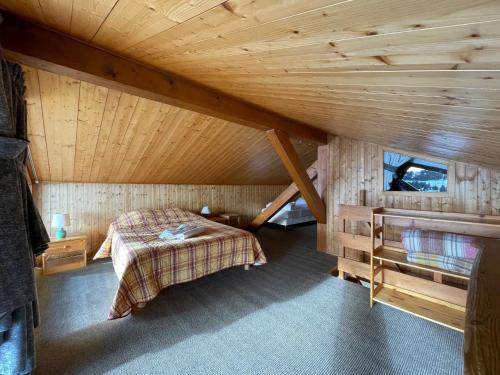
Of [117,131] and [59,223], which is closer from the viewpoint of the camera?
[117,131]

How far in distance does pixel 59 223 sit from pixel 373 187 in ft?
16.3

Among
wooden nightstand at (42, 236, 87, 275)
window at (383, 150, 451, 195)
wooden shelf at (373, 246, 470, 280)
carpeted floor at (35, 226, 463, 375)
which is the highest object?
window at (383, 150, 451, 195)

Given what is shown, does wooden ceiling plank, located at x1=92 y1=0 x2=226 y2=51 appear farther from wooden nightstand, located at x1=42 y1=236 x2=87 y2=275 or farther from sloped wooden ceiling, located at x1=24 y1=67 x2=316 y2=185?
wooden nightstand, located at x1=42 y1=236 x2=87 y2=275

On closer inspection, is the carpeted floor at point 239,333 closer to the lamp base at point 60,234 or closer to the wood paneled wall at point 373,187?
the lamp base at point 60,234

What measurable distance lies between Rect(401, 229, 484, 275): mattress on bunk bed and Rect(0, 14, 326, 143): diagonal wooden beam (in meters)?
2.25

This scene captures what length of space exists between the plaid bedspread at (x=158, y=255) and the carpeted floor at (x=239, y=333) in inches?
9.2

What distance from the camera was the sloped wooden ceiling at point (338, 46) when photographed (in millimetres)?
694

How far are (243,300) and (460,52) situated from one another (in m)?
2.72

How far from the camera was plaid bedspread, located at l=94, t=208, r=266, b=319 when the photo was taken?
2350 mm

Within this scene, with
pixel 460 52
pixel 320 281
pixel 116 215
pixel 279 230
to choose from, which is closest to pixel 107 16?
pixel 460 52

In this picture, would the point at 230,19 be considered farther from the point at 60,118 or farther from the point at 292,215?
the point at 292,215

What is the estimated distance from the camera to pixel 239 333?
2078 millimetres

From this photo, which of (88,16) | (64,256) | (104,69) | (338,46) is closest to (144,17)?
(88,16)

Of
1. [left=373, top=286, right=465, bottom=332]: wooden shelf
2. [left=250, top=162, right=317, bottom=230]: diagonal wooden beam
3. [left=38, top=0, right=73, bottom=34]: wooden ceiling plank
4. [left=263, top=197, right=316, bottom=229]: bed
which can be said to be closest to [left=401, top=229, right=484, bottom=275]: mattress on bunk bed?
[left=373, top=286, right=465, bottom=332]: wooden shelf
